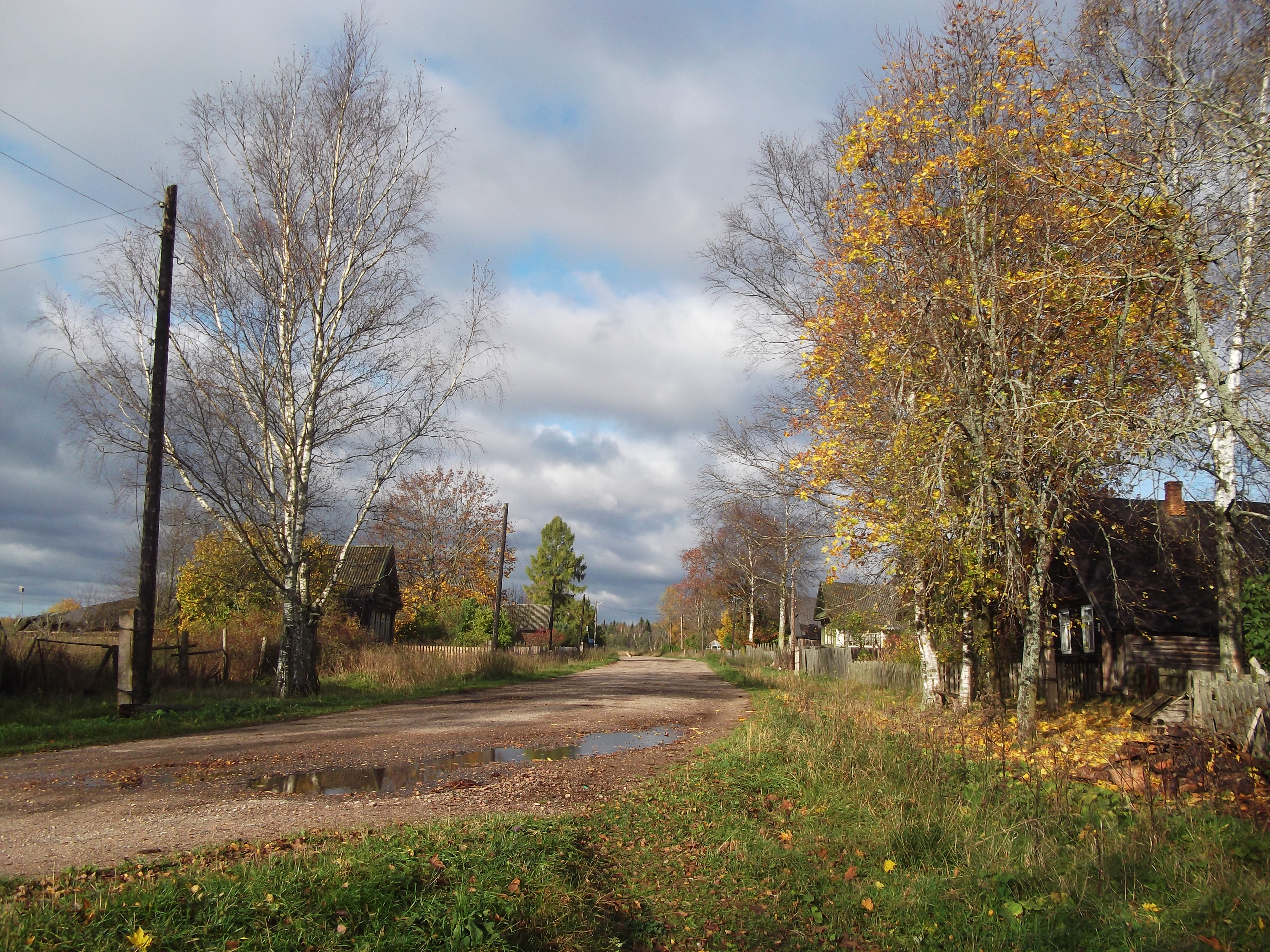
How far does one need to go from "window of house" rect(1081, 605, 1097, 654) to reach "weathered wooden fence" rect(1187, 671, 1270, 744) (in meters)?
14.5

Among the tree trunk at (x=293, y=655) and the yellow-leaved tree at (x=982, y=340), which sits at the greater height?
the yellow-leaved tree at (x=982, y=340)

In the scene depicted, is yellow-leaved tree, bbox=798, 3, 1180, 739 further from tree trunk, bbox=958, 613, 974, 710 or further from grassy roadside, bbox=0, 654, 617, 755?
grassy roadside, bbox=0, 654, 617, 755

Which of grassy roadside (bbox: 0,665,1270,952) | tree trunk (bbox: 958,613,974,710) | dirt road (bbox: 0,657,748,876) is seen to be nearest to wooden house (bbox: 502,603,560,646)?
dirt road (bbox: 0,657,748,876)

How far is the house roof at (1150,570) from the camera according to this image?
17516 mm

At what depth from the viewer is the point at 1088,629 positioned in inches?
937

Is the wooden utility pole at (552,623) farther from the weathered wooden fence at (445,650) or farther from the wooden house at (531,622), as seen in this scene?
the weathered wooden fence at (445,650)

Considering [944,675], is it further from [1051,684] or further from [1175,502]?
[1175,502]

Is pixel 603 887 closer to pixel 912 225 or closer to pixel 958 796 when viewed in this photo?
pixel 958 796

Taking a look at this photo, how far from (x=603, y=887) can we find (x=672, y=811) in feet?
6.84

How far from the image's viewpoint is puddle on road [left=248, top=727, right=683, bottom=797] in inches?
319

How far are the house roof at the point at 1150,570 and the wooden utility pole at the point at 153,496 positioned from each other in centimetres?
1773

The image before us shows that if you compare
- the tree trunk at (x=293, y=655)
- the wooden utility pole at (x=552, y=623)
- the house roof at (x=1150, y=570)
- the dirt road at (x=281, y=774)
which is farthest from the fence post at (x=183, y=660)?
the wooden utility pole at (x=552, y=623)

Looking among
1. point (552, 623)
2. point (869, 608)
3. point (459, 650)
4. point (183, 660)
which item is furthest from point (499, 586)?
point (552, 623)

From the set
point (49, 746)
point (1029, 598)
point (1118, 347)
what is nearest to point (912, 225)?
point (1118, 347)
